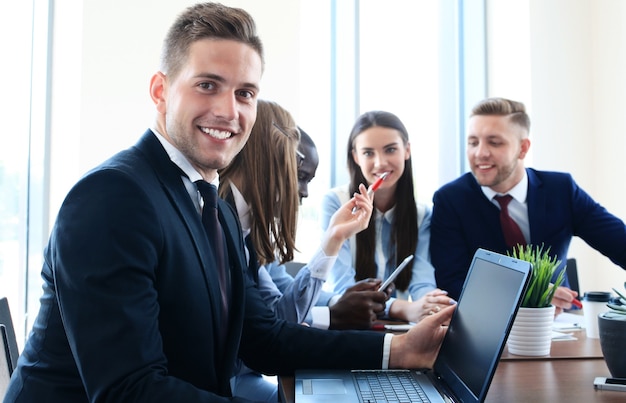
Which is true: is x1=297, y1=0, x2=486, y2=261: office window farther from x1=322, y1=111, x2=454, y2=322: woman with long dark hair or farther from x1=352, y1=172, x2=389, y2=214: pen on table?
x1=352, y1=172, x2=389, y2=214: pen on table

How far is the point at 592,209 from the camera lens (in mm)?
2633

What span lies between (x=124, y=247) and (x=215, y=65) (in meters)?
0.50

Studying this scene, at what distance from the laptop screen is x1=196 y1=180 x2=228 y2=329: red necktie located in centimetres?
52

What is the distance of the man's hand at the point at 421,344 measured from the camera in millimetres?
1365

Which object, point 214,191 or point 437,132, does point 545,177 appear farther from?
point 214,191

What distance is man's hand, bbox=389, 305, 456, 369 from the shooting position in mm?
1365

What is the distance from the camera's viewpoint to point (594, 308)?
65.6 inches

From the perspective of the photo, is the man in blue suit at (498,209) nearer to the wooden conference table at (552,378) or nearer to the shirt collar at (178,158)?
the wooden conference table at (552,378)

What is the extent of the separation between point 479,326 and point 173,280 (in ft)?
1.98

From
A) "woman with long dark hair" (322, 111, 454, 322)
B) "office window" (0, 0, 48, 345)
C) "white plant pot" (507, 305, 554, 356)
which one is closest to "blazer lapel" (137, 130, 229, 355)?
"white plant pot" (507, 305, 554, 356)

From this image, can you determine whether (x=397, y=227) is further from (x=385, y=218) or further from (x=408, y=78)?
(x=408, y=78)

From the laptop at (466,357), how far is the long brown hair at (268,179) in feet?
2.33

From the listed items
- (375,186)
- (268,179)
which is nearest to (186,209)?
(268,179)

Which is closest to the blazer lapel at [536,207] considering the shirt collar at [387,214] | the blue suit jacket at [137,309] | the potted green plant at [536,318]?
the shirt collar at [387,214]
